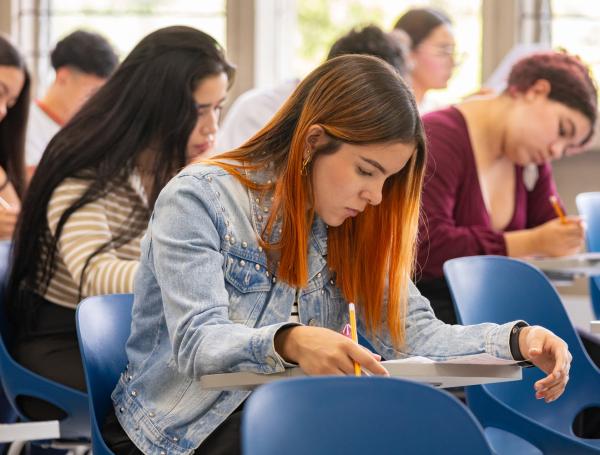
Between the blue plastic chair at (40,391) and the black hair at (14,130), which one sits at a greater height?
the black hair at (14,130)

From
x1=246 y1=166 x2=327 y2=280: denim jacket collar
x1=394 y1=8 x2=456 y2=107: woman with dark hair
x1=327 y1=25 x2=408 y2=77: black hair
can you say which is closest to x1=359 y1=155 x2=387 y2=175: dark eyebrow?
x1=246 y1=166 x2=327 y2=280: denim jacket collar

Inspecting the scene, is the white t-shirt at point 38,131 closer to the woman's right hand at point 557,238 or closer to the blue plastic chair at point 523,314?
the woman's right hand at point 557,238

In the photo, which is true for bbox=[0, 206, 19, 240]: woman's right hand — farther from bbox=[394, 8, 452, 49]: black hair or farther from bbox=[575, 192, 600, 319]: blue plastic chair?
bbox=[394, 8, 452, 49]: black hair

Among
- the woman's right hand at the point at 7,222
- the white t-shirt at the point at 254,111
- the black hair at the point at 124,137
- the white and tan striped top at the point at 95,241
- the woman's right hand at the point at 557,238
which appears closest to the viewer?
the white and tan striped top at the point at 95,241

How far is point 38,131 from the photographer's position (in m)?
4.35

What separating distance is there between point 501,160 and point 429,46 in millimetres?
1365

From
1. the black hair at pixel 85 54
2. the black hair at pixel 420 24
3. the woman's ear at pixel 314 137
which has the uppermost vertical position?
the black hair at pixel 420 24

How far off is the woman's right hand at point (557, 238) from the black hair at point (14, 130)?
1.57m

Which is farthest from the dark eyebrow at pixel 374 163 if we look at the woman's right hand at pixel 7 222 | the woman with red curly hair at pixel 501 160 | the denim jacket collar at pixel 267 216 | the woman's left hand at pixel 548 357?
the woman's right hand at pixel 7 222

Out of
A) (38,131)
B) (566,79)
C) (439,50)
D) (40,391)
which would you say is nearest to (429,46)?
(439,50)

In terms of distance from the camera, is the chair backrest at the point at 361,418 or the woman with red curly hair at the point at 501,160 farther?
the woman with red curly hair at the point at 501,160

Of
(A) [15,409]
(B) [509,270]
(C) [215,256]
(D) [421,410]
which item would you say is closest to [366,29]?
(B) [509,270]

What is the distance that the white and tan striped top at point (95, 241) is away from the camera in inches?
89.6

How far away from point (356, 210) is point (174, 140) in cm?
95
